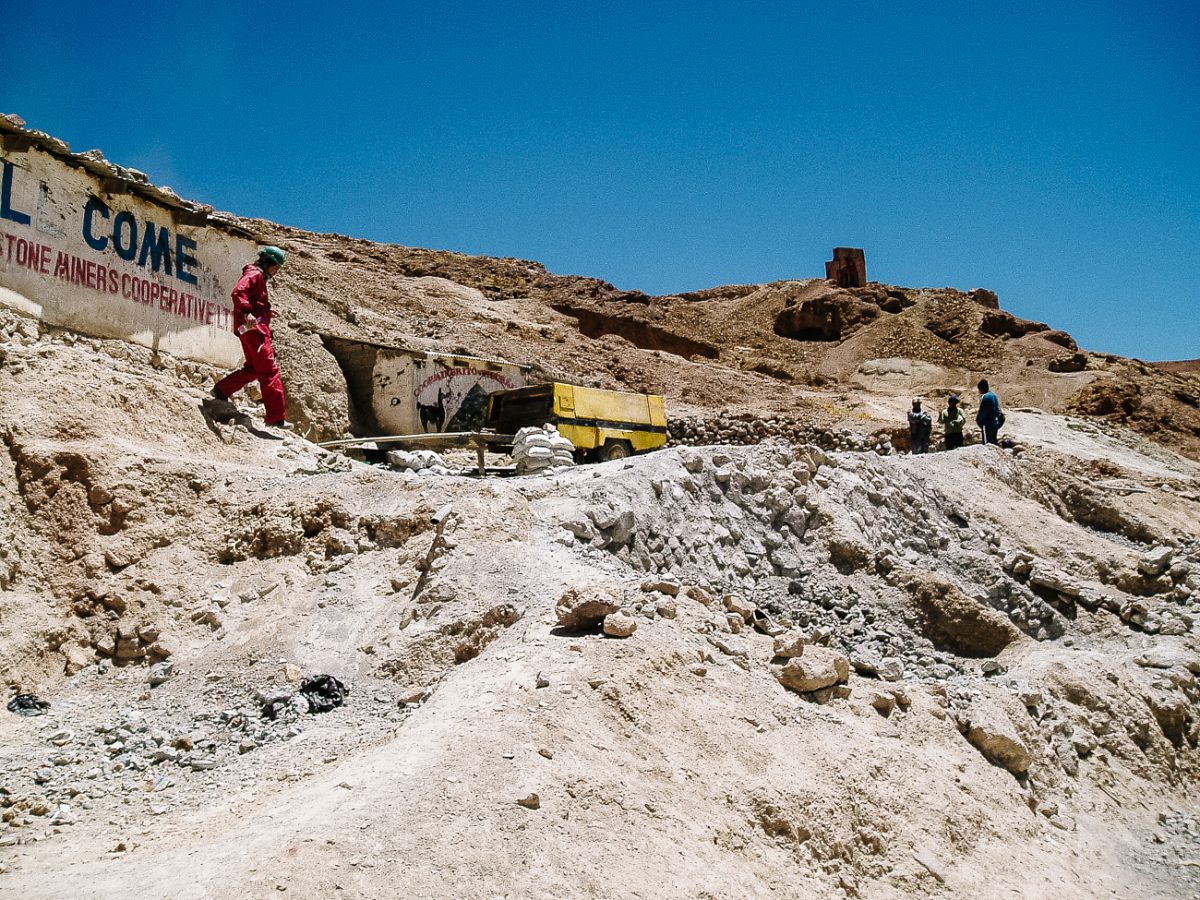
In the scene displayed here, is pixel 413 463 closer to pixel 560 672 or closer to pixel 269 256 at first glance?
pixel 269 256

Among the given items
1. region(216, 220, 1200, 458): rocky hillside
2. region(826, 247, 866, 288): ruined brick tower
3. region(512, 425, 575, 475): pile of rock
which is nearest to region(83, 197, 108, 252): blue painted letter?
region(512, 425, 575, 475): pile of rock

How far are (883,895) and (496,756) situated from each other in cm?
205

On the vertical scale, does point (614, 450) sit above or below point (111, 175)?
below

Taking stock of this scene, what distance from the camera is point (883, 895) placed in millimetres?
4625

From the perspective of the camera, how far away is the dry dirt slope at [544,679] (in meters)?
3.90

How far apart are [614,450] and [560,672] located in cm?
925

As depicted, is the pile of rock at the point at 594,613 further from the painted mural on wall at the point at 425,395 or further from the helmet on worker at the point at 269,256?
the painted mural on wall at the point at 425,395

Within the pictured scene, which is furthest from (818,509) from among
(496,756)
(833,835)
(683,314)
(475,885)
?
(683,314)

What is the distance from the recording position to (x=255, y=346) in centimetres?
887

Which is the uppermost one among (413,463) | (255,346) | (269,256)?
(269,256)

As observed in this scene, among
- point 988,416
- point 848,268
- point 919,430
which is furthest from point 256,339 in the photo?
point 848,268

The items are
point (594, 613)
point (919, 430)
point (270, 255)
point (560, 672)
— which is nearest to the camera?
point (560, 672)

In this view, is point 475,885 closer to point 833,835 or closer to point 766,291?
point 833,835

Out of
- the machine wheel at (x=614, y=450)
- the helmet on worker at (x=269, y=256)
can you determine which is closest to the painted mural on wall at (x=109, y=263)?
the helmet on worker at (x=269, y=256)
